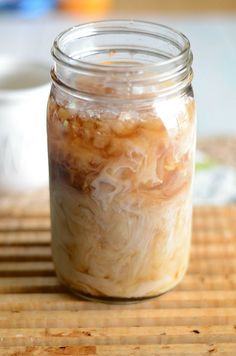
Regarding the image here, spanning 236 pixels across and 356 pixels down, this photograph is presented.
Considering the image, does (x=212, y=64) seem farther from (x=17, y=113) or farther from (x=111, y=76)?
(x=111, y=76)

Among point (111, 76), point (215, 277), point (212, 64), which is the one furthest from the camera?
point (212, 64)

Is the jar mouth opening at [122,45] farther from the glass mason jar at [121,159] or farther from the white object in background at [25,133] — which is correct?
the white object in background at [25,133]

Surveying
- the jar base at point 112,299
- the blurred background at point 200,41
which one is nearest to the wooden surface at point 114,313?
the jar base at point 112,299

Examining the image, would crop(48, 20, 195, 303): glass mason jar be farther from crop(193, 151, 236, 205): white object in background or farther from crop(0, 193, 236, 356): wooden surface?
crop(193, 151, 236, 205): white object in background

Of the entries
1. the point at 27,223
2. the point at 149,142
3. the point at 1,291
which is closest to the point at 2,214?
the point at 27,223

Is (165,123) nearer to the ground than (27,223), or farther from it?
farther from it

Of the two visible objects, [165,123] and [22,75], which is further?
[22,75]

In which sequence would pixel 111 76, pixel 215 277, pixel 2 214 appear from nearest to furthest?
pixel 111 76, pixel 215 277, pixel 2 214

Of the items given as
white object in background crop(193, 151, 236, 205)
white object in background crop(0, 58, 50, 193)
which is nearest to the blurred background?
white object in background crop(193, 151, 236, 205)
